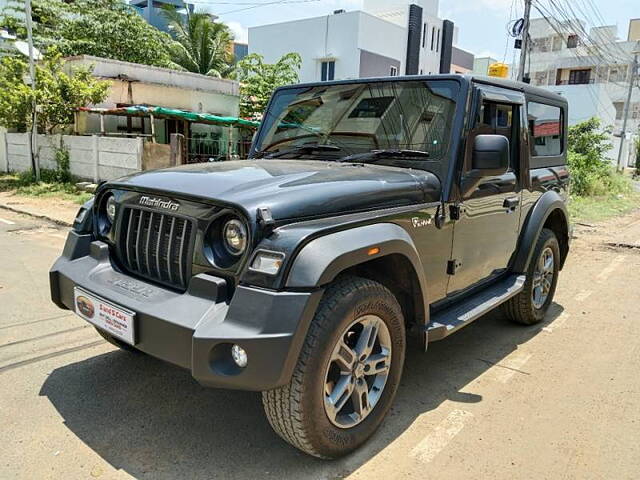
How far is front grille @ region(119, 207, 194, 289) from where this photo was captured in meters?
2.59

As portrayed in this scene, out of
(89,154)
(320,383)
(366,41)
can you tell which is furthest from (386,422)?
(366,41)

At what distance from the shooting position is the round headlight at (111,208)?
305 cm

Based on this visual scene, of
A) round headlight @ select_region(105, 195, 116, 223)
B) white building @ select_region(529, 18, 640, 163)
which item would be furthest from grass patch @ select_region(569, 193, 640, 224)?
white building @ select_region(529, 18, 640, 163)

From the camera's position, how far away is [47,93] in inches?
558

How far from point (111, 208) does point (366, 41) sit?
30302 millimetres

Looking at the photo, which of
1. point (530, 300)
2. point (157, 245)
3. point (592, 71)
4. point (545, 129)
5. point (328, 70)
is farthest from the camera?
point (592, 71)

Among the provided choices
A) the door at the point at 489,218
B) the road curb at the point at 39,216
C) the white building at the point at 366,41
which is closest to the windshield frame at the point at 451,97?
the door at the point at 489,218

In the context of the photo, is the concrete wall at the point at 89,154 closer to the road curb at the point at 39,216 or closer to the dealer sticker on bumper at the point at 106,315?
the road curb at the point at 39,216

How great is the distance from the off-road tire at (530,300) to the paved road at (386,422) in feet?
0.41

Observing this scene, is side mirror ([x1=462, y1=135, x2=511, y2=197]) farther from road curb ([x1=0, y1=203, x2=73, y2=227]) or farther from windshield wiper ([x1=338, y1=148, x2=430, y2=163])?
road curb ([x1=0, y1=203, x2=73, y2=227])

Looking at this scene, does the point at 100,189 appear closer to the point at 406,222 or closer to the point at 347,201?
the point at 347,201

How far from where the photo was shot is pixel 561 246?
5.02 meters

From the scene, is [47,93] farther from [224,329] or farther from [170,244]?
[224,329]

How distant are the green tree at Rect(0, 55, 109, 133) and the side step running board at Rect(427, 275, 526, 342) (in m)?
13.6
